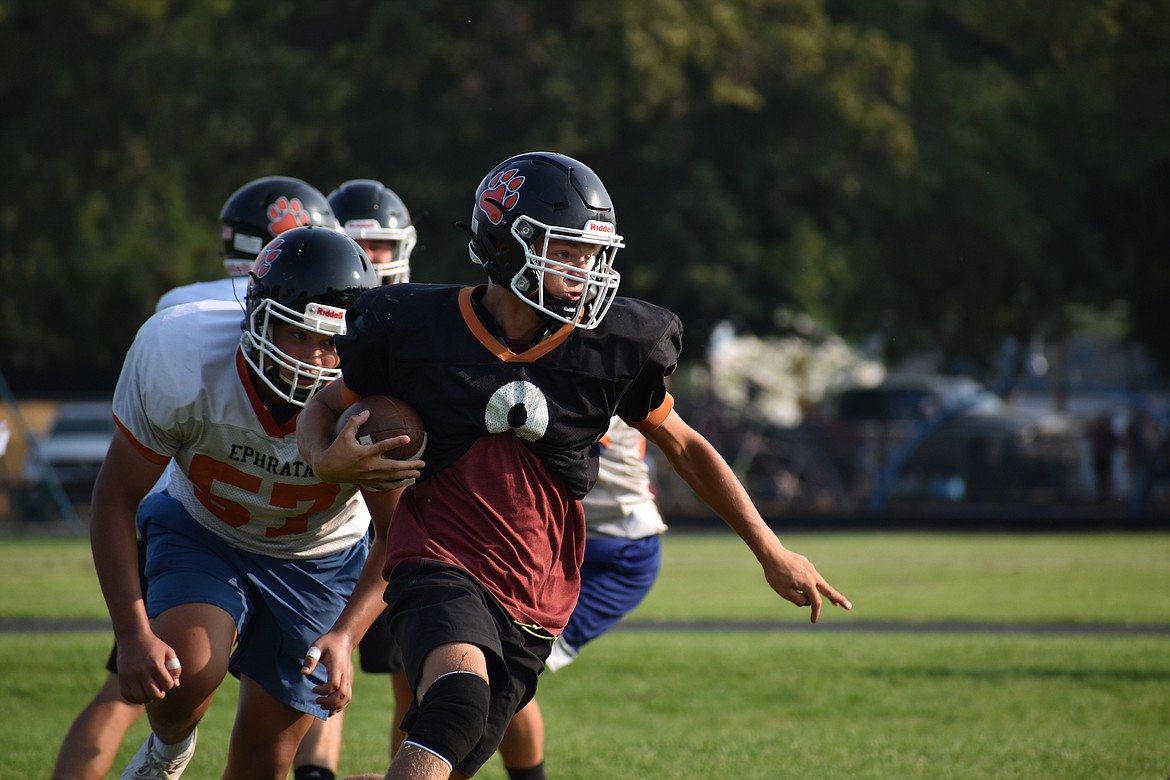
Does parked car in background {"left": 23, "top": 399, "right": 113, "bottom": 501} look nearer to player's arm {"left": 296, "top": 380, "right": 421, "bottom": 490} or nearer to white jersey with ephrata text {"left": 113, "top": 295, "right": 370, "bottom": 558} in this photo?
white jersey with ephrata text {"left": 113, "top": 295, "right": 370, "bottom": 558}

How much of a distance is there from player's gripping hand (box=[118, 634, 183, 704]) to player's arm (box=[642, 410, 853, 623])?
1.51 metres

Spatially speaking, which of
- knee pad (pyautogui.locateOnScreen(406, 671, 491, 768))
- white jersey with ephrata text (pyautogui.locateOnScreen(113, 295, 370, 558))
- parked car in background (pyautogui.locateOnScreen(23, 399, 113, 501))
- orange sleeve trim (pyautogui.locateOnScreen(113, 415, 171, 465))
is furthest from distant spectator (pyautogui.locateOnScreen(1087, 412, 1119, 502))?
knee pad (pyautogui.locateOnScreen(406, 671, 491, 768))

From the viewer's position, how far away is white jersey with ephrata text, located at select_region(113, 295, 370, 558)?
4332mm

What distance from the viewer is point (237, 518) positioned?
4.64m

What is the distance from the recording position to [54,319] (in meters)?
30.8

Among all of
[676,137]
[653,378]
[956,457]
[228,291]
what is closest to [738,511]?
[653,378]

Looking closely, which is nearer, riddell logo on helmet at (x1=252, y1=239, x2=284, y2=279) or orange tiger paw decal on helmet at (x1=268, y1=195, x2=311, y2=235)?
riddell logo on helmet at (x1=252, y1=239, x2=284, y2=279)

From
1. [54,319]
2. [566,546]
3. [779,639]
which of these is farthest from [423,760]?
[54,319]

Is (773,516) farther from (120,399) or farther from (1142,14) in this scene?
(120,399)

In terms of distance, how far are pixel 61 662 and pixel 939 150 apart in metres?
21.7

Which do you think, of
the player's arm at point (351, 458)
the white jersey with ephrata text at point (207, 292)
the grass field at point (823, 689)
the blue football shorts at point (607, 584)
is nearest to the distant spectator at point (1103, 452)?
the grass field at point (823, 689)

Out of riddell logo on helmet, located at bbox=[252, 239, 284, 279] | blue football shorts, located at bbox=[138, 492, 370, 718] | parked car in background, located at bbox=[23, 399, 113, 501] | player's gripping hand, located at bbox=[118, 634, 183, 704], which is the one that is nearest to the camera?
player's gripping hand, located at bbox=[118, 634, 183, 704]

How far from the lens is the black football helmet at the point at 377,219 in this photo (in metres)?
6.21

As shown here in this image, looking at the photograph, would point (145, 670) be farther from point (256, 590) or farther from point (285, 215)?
point (285, 215)
